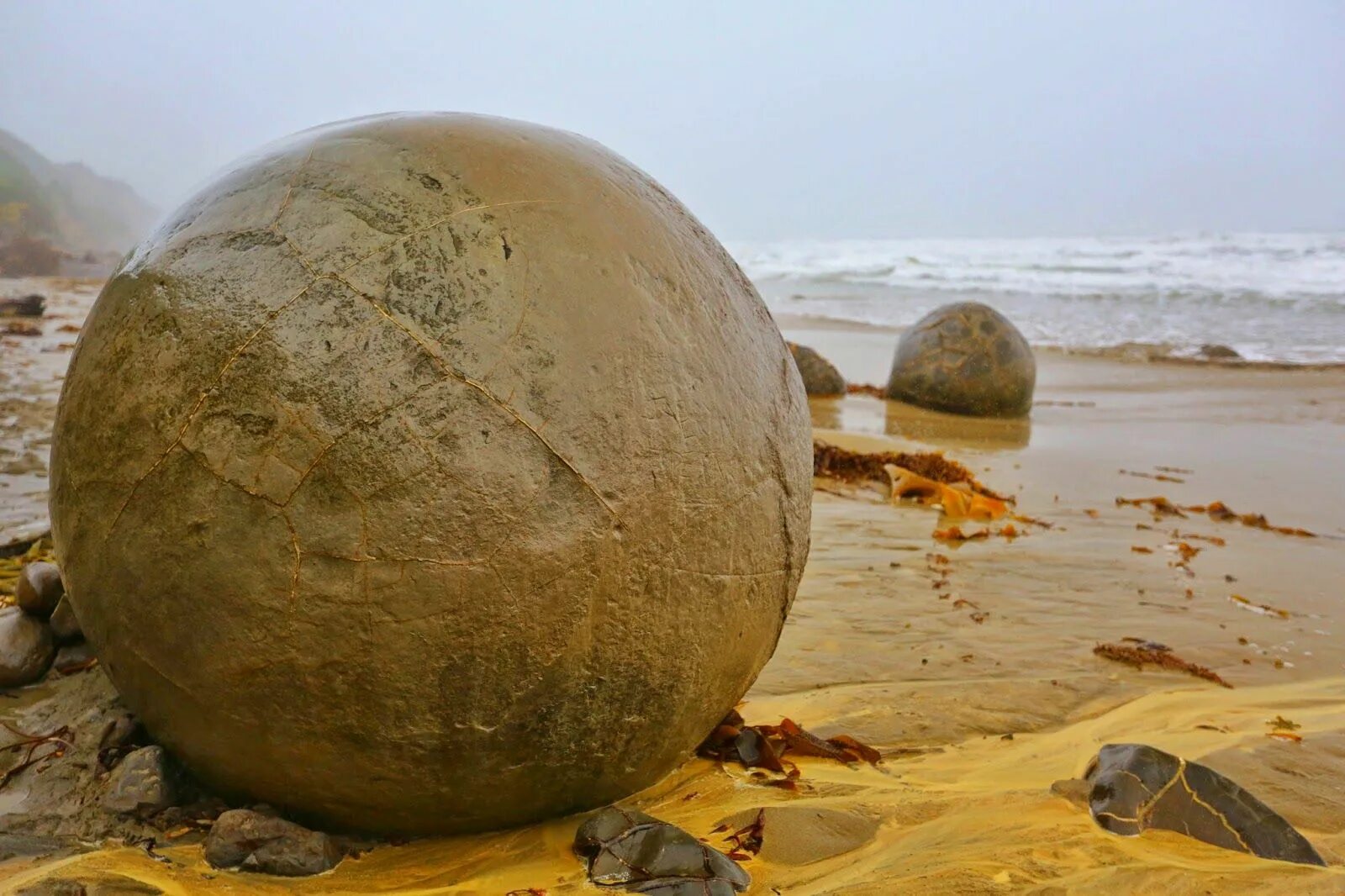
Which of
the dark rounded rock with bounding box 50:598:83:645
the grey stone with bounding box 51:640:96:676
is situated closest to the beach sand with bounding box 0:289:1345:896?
the grey stone with bounding box 51:640:96:676

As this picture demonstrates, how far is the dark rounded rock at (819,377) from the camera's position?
12414mm

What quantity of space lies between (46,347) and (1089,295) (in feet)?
76.3

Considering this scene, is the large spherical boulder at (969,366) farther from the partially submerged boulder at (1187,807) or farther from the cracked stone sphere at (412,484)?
the cracked stone sphere at (412,484)

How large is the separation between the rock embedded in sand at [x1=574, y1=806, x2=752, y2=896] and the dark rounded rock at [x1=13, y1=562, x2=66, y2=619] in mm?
1937

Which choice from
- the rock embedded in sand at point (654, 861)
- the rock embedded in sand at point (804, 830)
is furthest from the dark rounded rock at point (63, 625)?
the rock embedded in sand at point (804, 830)

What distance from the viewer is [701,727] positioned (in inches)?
112

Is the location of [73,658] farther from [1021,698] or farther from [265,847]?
[1021,698]

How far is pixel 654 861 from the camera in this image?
2467 mm

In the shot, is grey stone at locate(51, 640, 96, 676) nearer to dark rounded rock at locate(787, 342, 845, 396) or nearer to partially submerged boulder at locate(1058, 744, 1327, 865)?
partially submerged boulder at locate(1058, 744, 1327, 865)

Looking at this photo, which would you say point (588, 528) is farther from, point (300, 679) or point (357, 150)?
point (357, 150)

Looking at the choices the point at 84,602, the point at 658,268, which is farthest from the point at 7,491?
the point at 658,268

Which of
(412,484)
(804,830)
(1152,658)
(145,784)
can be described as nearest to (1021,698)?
(1152,658)

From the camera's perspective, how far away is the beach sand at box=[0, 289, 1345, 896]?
8.49 feet

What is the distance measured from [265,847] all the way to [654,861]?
2.82 feet
